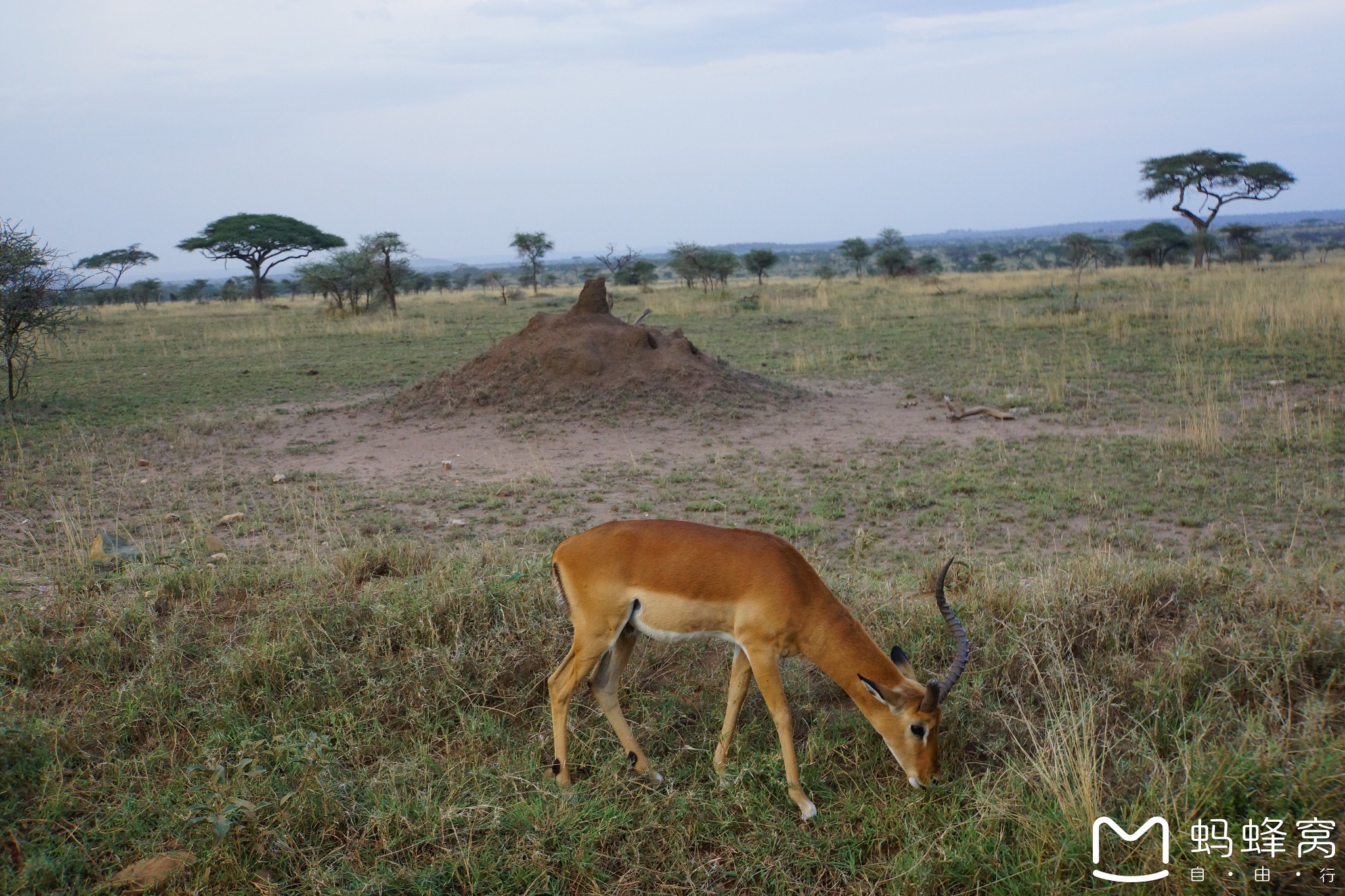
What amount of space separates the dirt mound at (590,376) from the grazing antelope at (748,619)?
874 centimetres

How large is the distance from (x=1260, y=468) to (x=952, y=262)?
89110mm

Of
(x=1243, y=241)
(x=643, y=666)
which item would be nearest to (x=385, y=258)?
(x=643, y=666)

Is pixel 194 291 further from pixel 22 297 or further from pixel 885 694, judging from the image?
pixel 885 694

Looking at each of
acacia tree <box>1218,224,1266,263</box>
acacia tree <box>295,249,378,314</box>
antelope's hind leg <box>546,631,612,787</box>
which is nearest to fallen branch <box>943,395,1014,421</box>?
antelope's hind leg <box>546,631,612,787</box>

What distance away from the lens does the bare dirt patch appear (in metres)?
10.4

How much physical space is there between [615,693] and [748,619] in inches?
31.5

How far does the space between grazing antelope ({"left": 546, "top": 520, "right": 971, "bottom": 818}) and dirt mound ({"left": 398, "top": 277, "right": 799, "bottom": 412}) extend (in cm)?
874

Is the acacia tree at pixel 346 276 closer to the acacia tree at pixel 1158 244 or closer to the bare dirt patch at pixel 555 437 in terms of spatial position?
the bare dirt patch at pixel 555 437

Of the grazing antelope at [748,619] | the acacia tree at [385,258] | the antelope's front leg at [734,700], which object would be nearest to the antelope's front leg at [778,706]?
the grazing antelope at [748,619]

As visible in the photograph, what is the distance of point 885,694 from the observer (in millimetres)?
3457

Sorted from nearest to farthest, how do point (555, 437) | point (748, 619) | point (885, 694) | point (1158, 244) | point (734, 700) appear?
point (885, 694)
point (748, 619)
point (734, 700)
point (555, 437)
point (1158, 244)

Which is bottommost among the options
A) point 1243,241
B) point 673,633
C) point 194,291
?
point 673,633

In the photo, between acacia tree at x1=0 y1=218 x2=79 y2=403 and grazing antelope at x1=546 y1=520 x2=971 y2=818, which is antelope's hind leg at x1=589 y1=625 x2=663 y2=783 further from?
acacia tree at x1=0 y1=218 x2=79 y2=403

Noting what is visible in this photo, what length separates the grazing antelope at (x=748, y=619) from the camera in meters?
3.55
